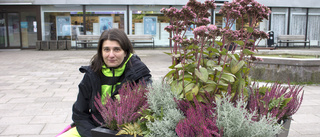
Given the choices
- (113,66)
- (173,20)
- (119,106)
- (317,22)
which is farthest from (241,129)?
(317,22)

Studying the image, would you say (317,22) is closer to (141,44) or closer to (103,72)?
(141,44)

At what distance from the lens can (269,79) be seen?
7.27 meters

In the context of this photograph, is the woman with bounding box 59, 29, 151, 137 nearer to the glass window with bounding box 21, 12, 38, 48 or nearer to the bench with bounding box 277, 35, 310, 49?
the glass window with bounding box 21, 12, 38, 48

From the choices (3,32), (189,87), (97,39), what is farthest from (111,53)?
(3,32)

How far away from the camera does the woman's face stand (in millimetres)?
2396

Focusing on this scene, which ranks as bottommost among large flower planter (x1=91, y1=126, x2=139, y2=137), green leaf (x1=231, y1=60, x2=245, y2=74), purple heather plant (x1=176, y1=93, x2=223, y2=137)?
large flower planter (x1=91, y1=126, x2=139, y2=137)

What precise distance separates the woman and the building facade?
17580mm

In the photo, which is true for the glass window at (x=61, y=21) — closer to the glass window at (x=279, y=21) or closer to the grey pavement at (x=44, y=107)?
the grey pavement at (x=44, y=107)

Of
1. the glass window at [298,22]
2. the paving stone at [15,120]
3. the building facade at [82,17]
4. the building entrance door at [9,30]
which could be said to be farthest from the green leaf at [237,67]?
the glass window at [298,22]

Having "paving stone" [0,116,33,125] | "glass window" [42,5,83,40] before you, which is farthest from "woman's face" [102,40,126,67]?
"glass window" [42,5,83,40]

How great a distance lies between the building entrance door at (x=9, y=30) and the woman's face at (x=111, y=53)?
64.6 ft

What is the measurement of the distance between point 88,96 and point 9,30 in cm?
1998

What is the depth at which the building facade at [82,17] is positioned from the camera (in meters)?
19.5

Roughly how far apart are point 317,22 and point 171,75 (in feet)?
76.7
